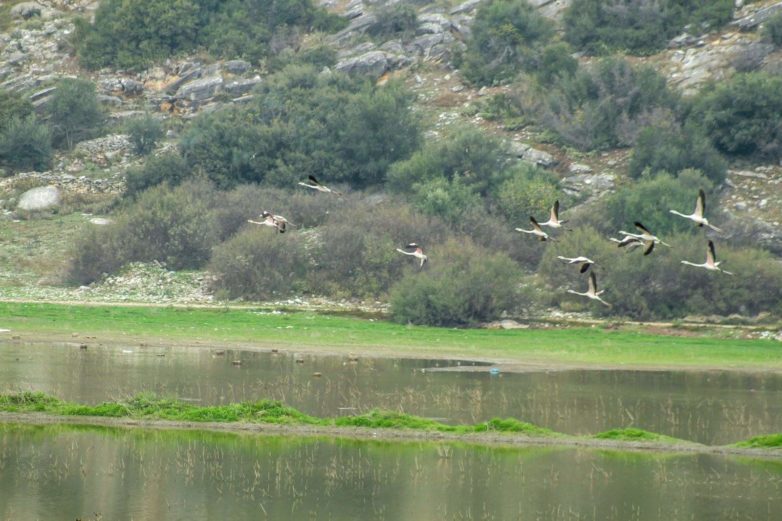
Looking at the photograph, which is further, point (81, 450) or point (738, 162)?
point (738, 162)

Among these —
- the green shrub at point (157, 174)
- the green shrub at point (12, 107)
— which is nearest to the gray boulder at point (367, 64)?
the green shrub at point (157, 174)

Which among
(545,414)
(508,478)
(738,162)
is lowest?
(738,162)

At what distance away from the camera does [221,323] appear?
5022 cm

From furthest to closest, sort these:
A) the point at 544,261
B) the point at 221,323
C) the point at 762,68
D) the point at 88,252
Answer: the point at 762,68, the point at 88,252, the point at 544,261, the point at 221,323

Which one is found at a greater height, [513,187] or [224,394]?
[224,394]

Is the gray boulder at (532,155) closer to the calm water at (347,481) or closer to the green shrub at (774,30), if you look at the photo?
the green shrub at (774,30)

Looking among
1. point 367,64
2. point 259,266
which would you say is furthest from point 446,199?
point 367,64

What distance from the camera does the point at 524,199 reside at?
64.7 metres

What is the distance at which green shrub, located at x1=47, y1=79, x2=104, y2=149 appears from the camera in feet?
261

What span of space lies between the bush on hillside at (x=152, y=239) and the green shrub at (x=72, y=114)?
15.9 meters

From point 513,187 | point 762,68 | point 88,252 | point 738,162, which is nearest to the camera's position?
point 88,252

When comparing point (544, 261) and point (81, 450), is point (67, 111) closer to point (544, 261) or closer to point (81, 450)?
point (544, 261)

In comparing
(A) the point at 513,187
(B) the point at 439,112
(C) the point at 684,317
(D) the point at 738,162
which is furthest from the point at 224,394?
(B) the point at 439,112

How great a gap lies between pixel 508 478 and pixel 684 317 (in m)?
29.8
